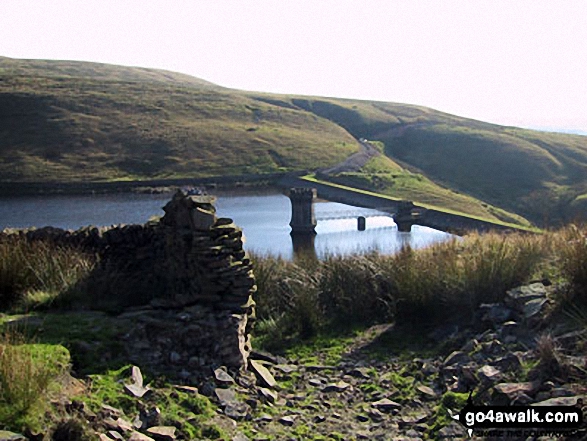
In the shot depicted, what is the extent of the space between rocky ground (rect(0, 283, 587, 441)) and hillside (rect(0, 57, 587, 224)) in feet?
187

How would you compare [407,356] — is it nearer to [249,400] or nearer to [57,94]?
[249,400]

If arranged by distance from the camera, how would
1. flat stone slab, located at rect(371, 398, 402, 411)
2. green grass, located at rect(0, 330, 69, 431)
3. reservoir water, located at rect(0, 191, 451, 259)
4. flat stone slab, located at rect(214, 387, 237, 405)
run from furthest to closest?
1. reservoir water, located at rect(0, 191, 451, 259)
2. flat stone slab, located at rect(371, 398, 402, 411)
3. flat stone slab, located at rect(214, 387, 237, 405)
4. green grass, located at rect(0, 330, 69, 431)

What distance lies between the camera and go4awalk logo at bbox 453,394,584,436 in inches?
223

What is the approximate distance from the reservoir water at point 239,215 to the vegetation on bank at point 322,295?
36208mm

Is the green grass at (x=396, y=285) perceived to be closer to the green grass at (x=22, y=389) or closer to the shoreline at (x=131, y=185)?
the green grass at (x=22, y=389)

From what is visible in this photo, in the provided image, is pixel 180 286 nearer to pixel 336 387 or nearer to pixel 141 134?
pixel 336 387

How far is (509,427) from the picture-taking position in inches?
239

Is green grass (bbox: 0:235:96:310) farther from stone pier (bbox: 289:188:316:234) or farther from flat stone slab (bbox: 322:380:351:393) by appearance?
stone pier (bbox: 289:188:316:234)

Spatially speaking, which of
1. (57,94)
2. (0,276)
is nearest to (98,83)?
(57,94)

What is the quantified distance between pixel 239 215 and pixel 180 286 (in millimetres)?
50959

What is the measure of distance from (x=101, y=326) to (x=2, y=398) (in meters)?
2.73

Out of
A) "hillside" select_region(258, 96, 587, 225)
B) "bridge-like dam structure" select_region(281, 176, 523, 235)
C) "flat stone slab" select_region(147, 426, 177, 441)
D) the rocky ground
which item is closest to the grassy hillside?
"hillside" select_region(258, 96, 587, 225)

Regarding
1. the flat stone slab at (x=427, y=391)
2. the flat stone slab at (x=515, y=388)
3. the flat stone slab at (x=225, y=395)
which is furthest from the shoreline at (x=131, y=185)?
the flat stone slab at (x=515, y=388)

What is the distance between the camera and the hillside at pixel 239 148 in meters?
76.1
